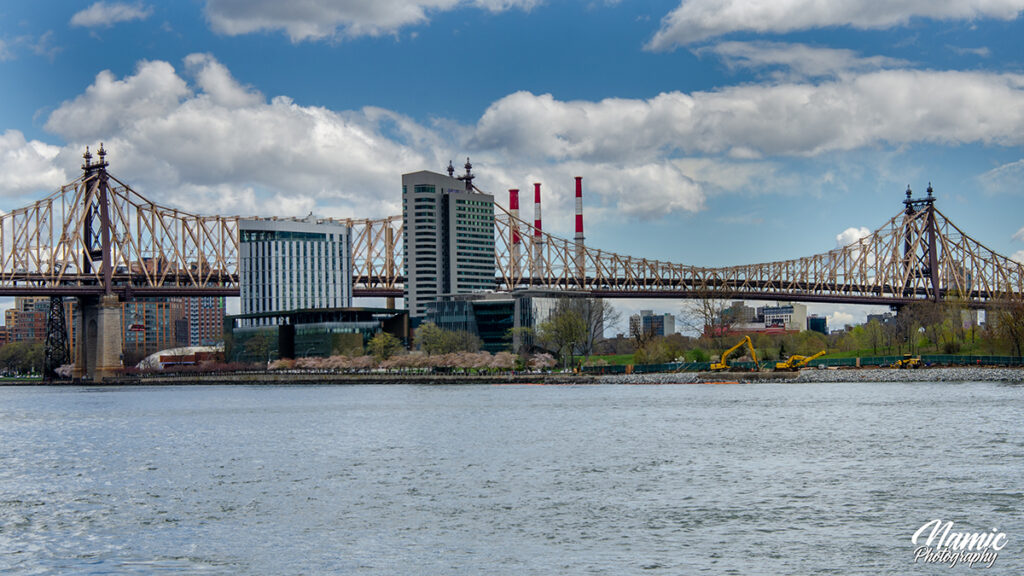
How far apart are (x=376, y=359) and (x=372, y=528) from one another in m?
97.6

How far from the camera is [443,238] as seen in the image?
167000mm

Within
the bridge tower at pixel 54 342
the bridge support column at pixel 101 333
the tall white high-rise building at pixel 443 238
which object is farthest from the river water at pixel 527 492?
Result: the tall white high-rise building at pixel 443 238

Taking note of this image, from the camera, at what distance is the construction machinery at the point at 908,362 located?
3159 inches

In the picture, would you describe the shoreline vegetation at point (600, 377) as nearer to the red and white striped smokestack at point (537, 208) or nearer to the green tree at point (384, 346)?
the green tree at point (384, 346)

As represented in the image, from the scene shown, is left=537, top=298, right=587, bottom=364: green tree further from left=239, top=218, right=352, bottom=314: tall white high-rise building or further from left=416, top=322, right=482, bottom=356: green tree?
left=239, top=218, right=352, bottom=314: tall white high-rise building

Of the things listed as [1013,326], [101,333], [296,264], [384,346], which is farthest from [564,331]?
[296,264]

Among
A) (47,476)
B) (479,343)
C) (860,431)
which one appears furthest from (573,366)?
(47,476)

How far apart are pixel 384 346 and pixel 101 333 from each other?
33.3m

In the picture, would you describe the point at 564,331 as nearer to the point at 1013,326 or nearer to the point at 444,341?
the point at 444,341

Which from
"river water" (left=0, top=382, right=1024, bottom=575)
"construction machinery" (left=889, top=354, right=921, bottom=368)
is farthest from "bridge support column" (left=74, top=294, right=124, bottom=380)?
"construction machinery" (left=889, top=354, right=921, bottom=368)

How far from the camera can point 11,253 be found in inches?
5054

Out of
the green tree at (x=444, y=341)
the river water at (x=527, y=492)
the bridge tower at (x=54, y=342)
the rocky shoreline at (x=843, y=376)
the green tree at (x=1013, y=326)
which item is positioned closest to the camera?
the river water at (x=527, y=492)

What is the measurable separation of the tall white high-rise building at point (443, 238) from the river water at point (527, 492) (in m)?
110

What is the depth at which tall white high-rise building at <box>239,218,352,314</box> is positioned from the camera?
16975 cm
